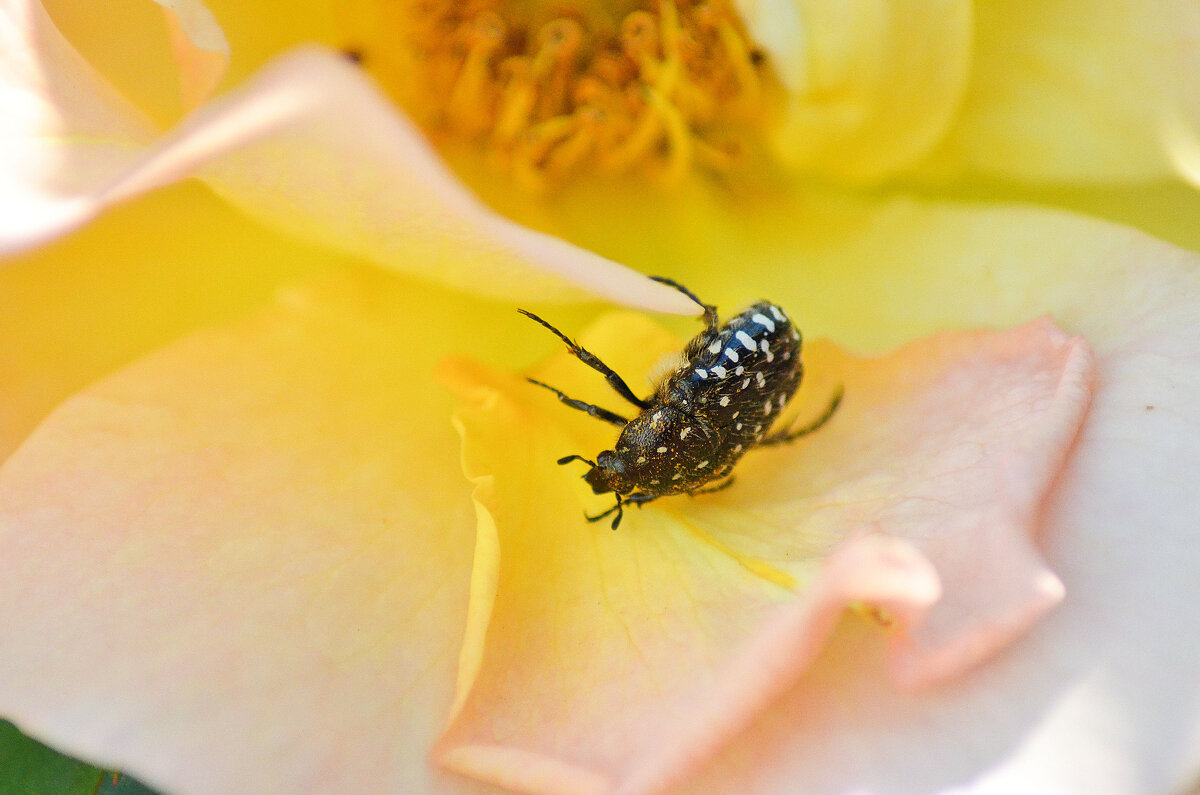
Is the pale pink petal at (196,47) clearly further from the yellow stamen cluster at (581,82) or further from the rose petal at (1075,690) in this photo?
the rose petal at (1075,690)

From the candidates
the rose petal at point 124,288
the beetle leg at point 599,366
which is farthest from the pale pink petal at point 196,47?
the beetle leg at point 599,366

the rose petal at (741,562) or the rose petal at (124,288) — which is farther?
the rose petal at (124,288)

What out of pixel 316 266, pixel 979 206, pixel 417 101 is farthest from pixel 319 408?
pixel 979 206

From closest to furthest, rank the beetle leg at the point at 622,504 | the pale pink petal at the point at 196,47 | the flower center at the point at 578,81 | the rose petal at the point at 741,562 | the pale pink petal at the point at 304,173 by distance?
the pale pink petal at the point at 304,173, the rose petal at the point at 741,562, the pale pink petal at the point at 196,47, the beetle leg at the point at 622,504, the flower center at the point at 578,81

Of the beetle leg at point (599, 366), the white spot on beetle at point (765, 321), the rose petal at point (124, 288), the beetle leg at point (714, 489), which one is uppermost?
the rose petal at point (124, 288)

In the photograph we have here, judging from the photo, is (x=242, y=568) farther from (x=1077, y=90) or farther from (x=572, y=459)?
(x=1077, y=90)

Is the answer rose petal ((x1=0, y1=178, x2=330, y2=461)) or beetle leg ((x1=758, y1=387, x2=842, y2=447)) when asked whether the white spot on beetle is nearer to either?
beetle leg ((x1=758, y1=387, x2=842, y2=447))
